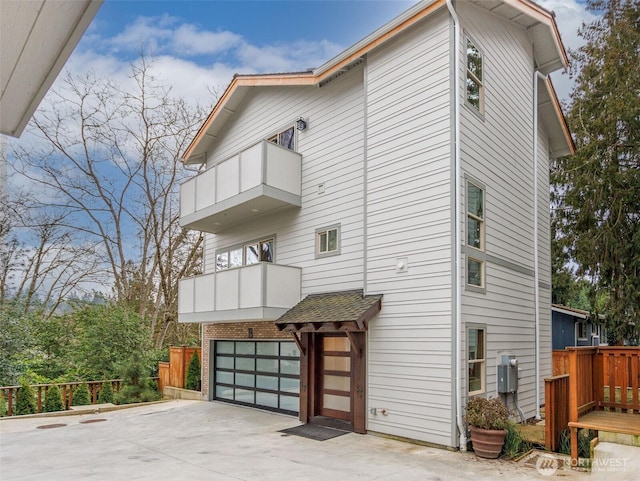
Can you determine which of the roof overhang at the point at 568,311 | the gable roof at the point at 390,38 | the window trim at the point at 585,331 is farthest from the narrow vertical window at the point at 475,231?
the window trim at the point at 585,331

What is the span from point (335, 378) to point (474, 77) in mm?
6782

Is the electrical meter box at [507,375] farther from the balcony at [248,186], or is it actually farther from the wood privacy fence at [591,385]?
the balcony at [248,186]

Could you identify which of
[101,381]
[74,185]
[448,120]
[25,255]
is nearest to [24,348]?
[101,381]

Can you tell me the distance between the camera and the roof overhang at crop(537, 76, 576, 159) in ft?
42.4

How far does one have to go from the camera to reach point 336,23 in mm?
9594

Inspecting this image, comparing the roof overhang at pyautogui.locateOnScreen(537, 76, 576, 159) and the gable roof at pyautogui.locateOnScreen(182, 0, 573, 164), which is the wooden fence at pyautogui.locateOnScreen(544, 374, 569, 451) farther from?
the roof overhang at pyautogui.locateOnScreen(537, 76, 576, 159)

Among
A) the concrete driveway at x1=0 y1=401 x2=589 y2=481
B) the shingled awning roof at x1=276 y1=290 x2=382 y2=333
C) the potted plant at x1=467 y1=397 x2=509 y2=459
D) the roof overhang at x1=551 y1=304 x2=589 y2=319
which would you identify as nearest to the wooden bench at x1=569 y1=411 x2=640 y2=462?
the concrete driveway at x1=0 y1=401 x2=589 y2=481

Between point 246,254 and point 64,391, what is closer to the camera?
point 246,254

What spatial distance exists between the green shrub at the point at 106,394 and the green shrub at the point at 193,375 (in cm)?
216

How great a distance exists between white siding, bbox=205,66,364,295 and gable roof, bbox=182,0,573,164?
438 mm

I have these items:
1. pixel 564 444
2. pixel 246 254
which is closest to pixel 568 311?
pixel 564 444

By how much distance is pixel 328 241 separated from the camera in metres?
11.0

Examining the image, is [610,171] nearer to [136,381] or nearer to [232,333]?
[232,333]

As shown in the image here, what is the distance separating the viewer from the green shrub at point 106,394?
1420 centimetres
